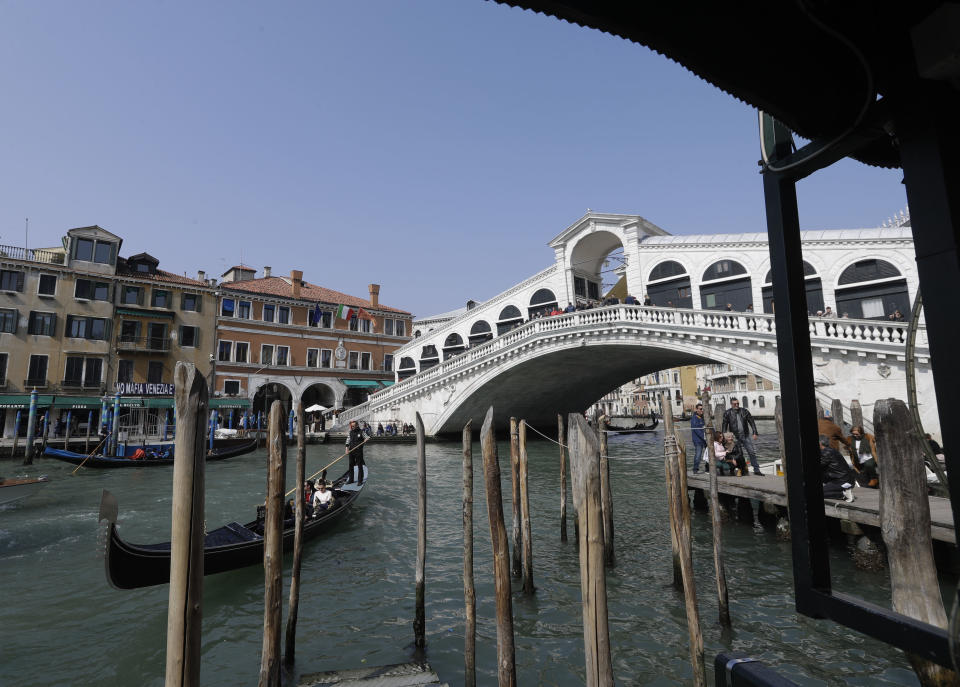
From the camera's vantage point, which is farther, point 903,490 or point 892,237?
point 892,237

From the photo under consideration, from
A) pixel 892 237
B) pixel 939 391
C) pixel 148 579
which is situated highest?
pixel 892 237

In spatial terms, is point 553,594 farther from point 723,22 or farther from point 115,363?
point 115,363

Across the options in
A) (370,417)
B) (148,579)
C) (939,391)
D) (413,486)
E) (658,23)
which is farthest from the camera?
(370,417)

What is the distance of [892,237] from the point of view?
1341cm

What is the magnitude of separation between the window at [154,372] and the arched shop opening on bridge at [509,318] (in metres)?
14.1

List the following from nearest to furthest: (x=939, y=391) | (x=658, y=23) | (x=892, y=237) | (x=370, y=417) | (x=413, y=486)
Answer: (x=939, y=391) → (x=658, y=23) → (x=413, y=486) → (x=892, y=237) → (x=370, y=417)

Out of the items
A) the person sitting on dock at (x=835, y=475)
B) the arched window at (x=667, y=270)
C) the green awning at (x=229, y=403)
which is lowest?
the person sitting on dock at (x=835, y=475)

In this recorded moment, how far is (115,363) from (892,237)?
2599cm

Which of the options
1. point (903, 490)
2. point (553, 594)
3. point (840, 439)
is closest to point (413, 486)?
point (553, 594)

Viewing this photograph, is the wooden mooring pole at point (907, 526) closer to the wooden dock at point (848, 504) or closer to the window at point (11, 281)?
the wooden dock at point (848, 504)

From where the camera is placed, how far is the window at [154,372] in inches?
815

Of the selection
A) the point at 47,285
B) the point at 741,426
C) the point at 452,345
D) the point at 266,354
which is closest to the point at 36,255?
the point at 47,285

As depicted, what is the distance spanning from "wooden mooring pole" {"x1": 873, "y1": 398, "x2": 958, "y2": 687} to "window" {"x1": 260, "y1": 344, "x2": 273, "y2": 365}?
24061 millimetres

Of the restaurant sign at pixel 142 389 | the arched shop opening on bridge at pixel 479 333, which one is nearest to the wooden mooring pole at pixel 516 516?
the arched shop opening on bridge at pixel 479 333
